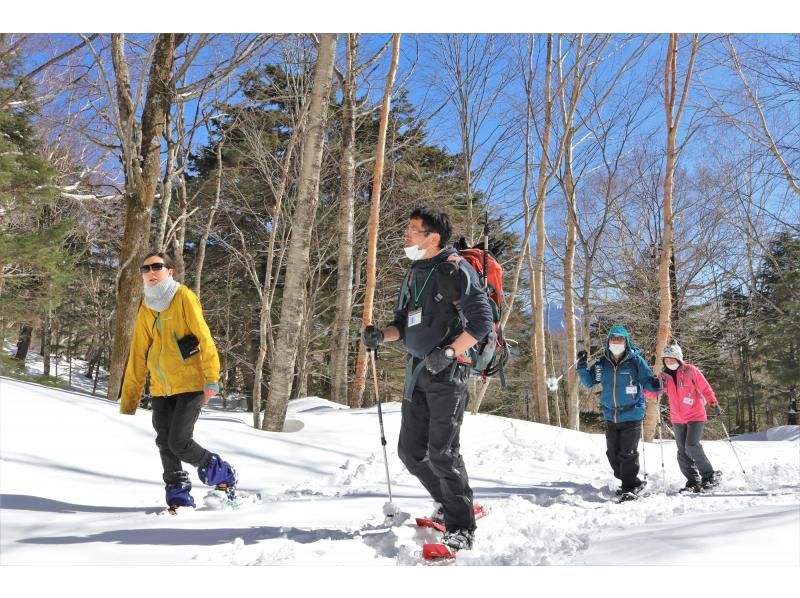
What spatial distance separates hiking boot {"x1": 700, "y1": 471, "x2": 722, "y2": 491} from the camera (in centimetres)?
473

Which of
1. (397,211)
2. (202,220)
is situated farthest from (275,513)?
(202,220)

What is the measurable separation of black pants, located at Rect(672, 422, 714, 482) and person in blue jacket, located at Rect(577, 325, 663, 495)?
92 cm

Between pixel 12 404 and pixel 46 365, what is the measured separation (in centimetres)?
1673

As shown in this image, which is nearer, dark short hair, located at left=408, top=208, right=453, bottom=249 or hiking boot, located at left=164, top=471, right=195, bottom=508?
dark short hair, located at left=408, top=208, right=453, bottom=249

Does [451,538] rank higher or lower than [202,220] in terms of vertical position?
lower

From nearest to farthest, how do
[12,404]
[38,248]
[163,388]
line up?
[163,388] → [12,404] → [38,248]

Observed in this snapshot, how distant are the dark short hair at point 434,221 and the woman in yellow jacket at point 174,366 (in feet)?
4.07

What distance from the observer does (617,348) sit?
4.29 metres

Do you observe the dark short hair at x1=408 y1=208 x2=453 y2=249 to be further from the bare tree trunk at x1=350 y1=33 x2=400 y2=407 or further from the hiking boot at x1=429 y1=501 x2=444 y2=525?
the bare tree trunk at x1=350 y1=33 x2=400 y2=407

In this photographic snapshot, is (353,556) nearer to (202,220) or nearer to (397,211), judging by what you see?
(397,211)

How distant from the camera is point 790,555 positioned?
68.6 inches

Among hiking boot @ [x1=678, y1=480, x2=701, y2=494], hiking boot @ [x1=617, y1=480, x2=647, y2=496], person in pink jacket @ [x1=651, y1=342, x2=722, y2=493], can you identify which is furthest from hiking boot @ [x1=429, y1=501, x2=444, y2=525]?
person in pink jacket @ [x1=651, y1=342, x2=722, y2=493]

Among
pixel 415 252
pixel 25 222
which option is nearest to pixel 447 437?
pixel 415 252

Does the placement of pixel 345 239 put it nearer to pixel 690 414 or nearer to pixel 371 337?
pixel 690 414
